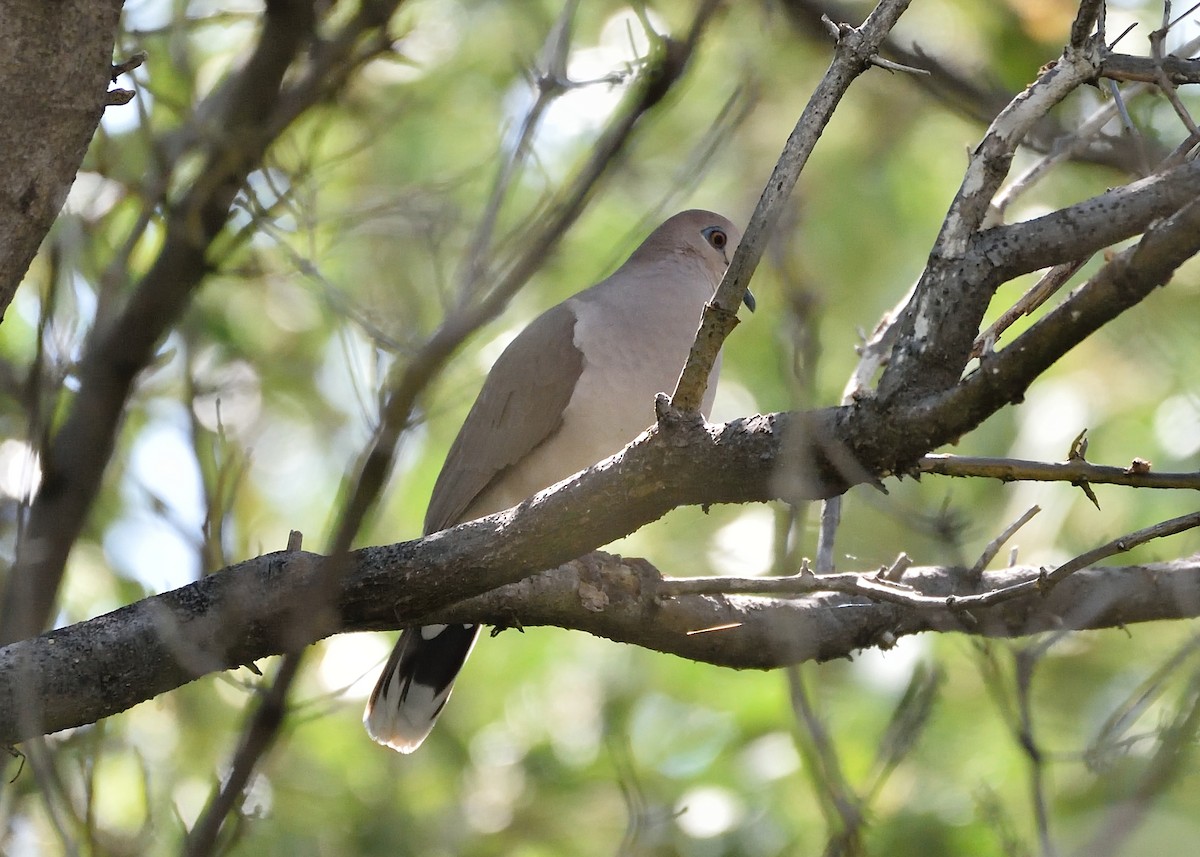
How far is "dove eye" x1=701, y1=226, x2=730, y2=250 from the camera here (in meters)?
4.25

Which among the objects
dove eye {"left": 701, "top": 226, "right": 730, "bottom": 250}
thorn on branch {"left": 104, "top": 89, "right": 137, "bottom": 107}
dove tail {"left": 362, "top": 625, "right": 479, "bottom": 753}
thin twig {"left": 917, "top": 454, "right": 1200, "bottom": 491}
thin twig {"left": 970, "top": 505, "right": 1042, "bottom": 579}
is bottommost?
thin twig {"left": 917, "top": 454, "right": 1200, "bottom": 491}

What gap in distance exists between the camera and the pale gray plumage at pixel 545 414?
3479mm

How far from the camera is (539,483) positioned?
361 cm

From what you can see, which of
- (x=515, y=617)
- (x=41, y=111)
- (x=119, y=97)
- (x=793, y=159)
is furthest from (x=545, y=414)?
(x=793, y=159)

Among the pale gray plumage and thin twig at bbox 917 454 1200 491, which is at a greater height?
the pale gray plumage

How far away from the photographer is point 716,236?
4.26m

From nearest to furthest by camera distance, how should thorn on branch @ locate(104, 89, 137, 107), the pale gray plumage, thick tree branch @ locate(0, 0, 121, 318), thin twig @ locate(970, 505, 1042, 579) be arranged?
thick tree branch @ locate(0, 0, 121, 318) → thorn on branch @ locate(104, 89, 137, 107) → thin twig @ locate(970, 505, 1042, 579) → the pale gray plumage

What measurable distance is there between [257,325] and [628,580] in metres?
3.41

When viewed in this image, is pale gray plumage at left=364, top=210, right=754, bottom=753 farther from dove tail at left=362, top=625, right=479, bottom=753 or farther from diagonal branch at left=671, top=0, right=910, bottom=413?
diagonal branch at left=671, top=0, right=910, bottom=413

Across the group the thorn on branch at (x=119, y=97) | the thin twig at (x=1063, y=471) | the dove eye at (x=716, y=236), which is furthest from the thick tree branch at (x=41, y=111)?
the dove eye at (x=716, y=236)

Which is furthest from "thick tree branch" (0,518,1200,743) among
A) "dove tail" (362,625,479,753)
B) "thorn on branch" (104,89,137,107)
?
"dove tail" (362,625,479,753)

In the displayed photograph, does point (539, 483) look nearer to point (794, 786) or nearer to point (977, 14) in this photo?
point (794, 786)

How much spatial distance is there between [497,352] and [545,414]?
117cm

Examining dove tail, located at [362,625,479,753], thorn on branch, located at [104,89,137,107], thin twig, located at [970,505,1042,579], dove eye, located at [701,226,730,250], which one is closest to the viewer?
thorn on branch, located at [104,89,137,107]
